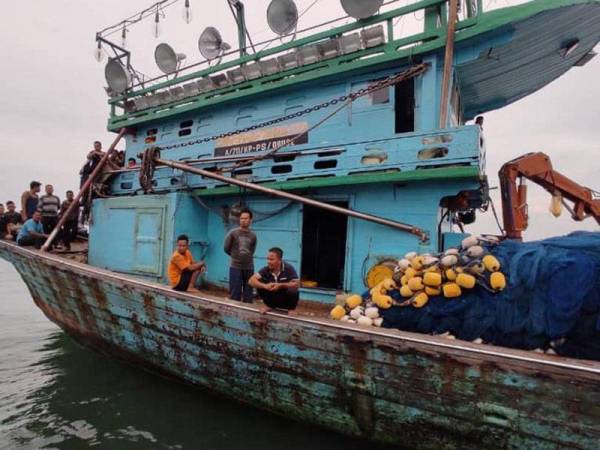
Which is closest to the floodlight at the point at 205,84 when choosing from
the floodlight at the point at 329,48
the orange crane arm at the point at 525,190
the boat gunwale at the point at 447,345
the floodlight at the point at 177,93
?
the floodlight at the point at 177,93

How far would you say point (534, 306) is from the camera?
10.8 feet

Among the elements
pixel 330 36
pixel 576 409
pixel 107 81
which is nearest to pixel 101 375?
pixel 576 409

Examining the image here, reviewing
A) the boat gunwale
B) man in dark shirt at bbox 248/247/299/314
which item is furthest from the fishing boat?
man in dark shirt at bbox 248/247/299/314

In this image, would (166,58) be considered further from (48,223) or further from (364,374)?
(364,374)

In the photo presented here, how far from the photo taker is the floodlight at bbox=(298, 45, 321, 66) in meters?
6.57

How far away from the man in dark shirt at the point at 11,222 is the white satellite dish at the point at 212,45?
683 centimetres

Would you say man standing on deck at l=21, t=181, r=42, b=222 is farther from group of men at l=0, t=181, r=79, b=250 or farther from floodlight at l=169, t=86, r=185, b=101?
floodlight at l=169, t=86, r=185, b=101

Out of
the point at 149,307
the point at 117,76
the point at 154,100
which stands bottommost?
the point at 149,307

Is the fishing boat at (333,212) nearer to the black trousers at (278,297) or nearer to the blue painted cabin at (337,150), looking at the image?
the blue painted cabin at (337,150)

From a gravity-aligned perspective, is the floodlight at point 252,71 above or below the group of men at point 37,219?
above

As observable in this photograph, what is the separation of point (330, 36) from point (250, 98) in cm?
196

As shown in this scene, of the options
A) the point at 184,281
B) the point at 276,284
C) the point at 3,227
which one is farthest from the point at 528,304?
the point at 3,227

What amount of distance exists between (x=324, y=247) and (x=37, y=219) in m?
6.68

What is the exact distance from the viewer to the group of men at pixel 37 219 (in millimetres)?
8359
